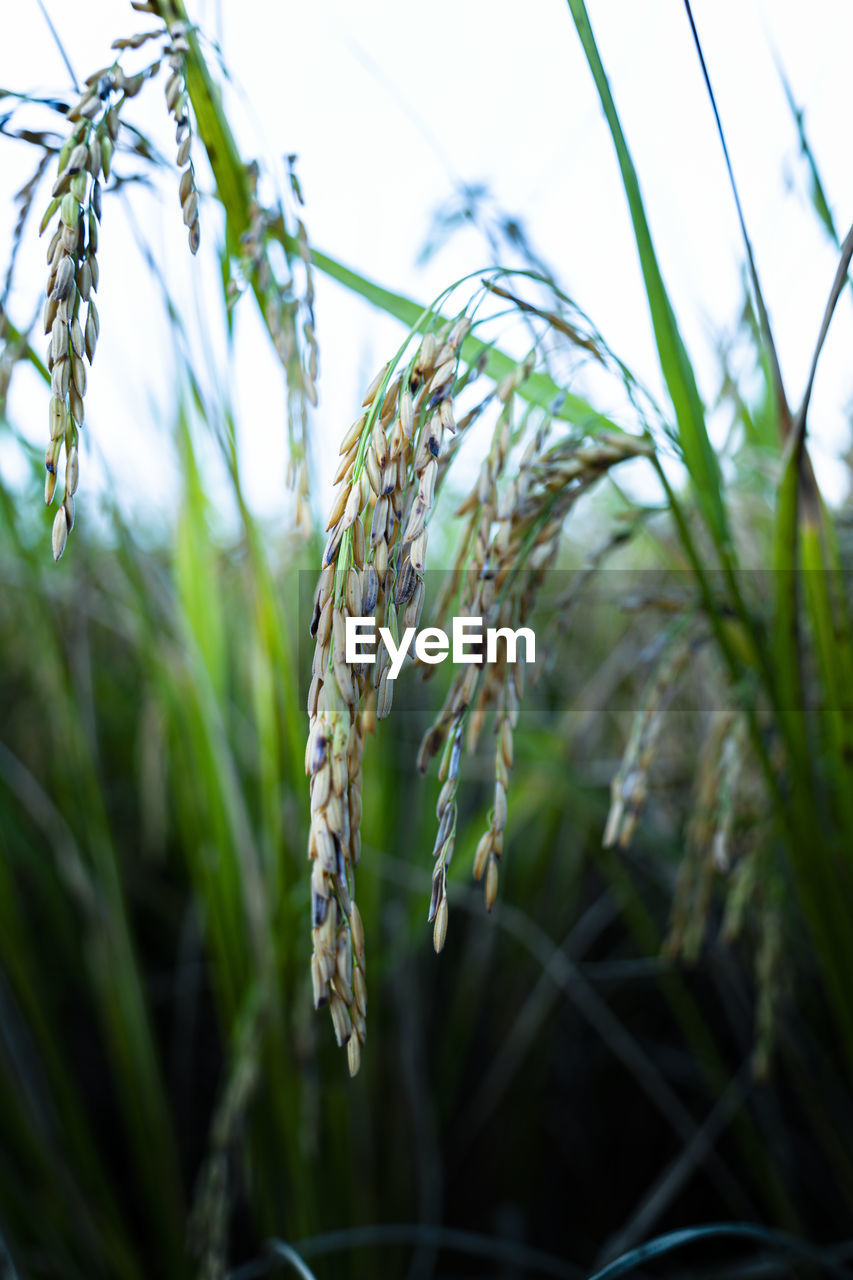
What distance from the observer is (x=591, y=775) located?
1.11 meters

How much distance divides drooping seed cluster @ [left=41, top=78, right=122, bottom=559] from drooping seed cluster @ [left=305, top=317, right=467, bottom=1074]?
116mm

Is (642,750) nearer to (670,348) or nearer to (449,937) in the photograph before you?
(670,348)

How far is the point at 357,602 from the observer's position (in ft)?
1.17

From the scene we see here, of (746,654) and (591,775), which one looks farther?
(591,775)

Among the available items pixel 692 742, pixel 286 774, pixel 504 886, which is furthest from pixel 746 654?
pixel 504 886

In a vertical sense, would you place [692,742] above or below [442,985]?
above

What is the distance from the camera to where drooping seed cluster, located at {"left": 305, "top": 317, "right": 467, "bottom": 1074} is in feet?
1.10

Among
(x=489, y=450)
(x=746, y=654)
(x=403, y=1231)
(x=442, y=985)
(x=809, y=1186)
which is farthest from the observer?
(x=442, y=985)

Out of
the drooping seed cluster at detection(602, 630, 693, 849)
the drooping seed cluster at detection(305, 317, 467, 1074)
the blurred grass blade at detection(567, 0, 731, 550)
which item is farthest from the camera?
the drooping seed cluster at detection(602, 630, 693, 849)

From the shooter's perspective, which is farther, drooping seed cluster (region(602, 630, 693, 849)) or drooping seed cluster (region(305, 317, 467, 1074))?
drooping seed cluster (region(602, 630, 693, 849))

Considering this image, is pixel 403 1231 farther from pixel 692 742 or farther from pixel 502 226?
pixel 502 226

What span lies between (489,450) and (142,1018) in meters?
0.72

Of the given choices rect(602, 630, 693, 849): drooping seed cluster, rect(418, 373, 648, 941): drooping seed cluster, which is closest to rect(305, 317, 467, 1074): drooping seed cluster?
rect(418, 373, 648, 941): drooping seed cluster

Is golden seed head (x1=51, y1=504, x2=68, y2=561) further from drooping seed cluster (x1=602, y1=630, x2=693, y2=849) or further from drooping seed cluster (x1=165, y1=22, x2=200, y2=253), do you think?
drooping seed cluster (x1=602, y1=630, x2=693, y2=849)
